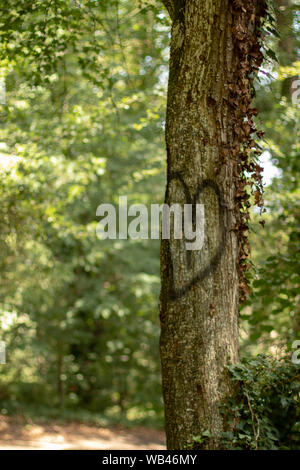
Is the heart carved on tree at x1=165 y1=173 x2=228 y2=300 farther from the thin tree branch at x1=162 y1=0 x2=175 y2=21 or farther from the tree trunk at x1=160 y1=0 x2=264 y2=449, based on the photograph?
the thin tree branch at x1=162 y1=0 x2=175 y2=21

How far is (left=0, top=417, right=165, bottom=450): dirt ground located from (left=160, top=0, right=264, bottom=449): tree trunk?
18.4 feet

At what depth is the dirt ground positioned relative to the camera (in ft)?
26.9

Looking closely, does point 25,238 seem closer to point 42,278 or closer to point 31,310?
point 42,278

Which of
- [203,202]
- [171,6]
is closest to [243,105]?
[203,202]

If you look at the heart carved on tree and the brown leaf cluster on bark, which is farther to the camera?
the brown leaf cluster on bark

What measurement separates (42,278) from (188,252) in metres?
5.78

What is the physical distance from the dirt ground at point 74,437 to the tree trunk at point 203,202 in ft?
18.4

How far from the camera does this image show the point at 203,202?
3.15 metres

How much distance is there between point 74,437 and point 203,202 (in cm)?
749

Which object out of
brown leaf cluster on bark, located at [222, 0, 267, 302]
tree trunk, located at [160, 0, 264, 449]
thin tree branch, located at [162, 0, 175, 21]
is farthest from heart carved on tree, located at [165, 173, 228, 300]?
thin tree branch, located at [162, 0, 175, 21]

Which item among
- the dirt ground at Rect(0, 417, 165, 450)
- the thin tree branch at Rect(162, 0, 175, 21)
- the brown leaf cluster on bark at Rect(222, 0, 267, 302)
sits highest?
the thin tree branch at Rect(162, 0, 175, 21)

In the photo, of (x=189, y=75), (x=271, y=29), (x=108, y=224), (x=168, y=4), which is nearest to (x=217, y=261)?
(x=189, y=75)

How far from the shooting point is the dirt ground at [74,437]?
322 inches

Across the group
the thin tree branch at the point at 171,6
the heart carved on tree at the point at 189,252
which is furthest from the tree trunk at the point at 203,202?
the thin tree branch at the point at 171,6
